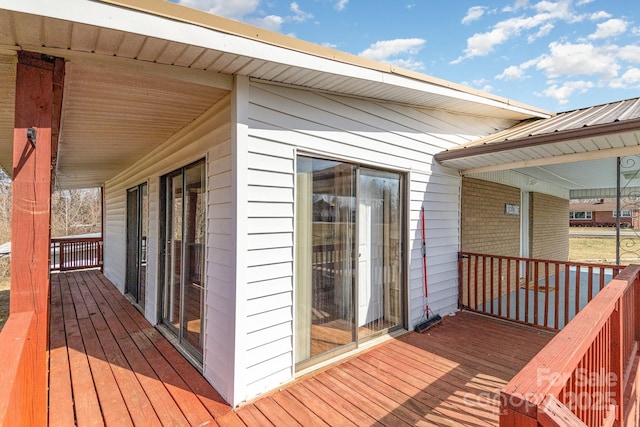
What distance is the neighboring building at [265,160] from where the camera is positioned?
6.57 ft

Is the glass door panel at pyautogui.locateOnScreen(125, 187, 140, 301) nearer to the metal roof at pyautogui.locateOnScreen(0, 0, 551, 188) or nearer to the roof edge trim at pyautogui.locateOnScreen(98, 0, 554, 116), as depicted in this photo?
the metal roof at pyautogui.locateOnScreen(0, 0, 551, 188)

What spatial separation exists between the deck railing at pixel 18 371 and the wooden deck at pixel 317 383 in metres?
0.82

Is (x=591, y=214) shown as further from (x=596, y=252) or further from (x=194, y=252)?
(x=194, y=252)

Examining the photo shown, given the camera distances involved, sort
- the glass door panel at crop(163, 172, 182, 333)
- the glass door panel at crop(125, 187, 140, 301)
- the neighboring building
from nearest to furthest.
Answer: the neighboring building, the glass door panel at crop(163, 172, 182, 333), the glass door panel at crop(125, 187, 140, 301)

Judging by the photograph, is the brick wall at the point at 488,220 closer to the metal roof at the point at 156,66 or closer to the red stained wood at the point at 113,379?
the metal roof at the point at 156,66

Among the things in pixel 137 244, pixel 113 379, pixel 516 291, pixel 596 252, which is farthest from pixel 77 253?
pixel 596 252

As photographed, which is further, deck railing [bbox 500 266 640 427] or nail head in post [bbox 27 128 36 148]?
nail head in post [bbox 27 128 36 148]

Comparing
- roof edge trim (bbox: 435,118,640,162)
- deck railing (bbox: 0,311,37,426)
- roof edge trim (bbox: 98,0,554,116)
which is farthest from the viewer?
roof edge trim (bbox: 435,118,640,162)

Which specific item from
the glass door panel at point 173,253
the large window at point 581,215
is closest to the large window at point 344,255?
the glass door panel at point 173,253

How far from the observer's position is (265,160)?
106 inches

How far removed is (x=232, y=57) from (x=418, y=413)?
2.99 metres

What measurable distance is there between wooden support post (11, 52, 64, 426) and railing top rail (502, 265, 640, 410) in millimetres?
2356

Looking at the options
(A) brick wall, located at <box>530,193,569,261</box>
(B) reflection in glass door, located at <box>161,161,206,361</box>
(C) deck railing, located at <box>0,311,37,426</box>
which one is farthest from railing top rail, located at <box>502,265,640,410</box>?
(A) brick wall, located at <box>530,193,569,261</box>

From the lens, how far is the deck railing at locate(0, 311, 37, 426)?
3.70 feet
